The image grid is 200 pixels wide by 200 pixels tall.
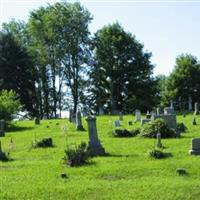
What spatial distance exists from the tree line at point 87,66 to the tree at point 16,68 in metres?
0.13

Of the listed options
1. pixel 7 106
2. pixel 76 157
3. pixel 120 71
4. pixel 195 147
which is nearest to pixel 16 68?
pixel 120 71

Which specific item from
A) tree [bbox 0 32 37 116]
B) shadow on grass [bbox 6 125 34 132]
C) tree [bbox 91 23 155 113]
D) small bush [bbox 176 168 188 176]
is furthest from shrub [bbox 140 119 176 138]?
tree [bbox 91 23 155 113]

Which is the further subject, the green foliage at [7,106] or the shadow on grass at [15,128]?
the green foliage at [7,106]

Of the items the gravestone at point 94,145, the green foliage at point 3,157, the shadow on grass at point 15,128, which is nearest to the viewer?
the green foliage at point 3,157

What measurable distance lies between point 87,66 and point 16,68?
10824 mm

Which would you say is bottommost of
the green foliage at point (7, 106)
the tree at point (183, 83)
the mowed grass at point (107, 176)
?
the mowed grass at point (107, 176)

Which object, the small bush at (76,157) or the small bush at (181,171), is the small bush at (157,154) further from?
the small bush at (181,171)

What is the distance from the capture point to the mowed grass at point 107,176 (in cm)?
1470

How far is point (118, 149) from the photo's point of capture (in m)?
22.7

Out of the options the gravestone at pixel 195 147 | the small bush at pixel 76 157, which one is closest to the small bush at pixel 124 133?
the gravestone at pixel 195 147

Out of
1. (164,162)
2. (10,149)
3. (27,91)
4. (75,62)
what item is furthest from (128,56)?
(164,162)

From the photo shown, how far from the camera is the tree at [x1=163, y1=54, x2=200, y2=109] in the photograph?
70.8 m

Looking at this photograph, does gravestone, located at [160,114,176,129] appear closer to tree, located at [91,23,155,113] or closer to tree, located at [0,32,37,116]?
tree, located at [0,32,37,116]

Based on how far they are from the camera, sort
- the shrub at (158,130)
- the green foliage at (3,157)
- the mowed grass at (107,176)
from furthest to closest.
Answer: the shrub at (158,130)
the green foliage at (3,157)
the mowed grass at (107,176)
